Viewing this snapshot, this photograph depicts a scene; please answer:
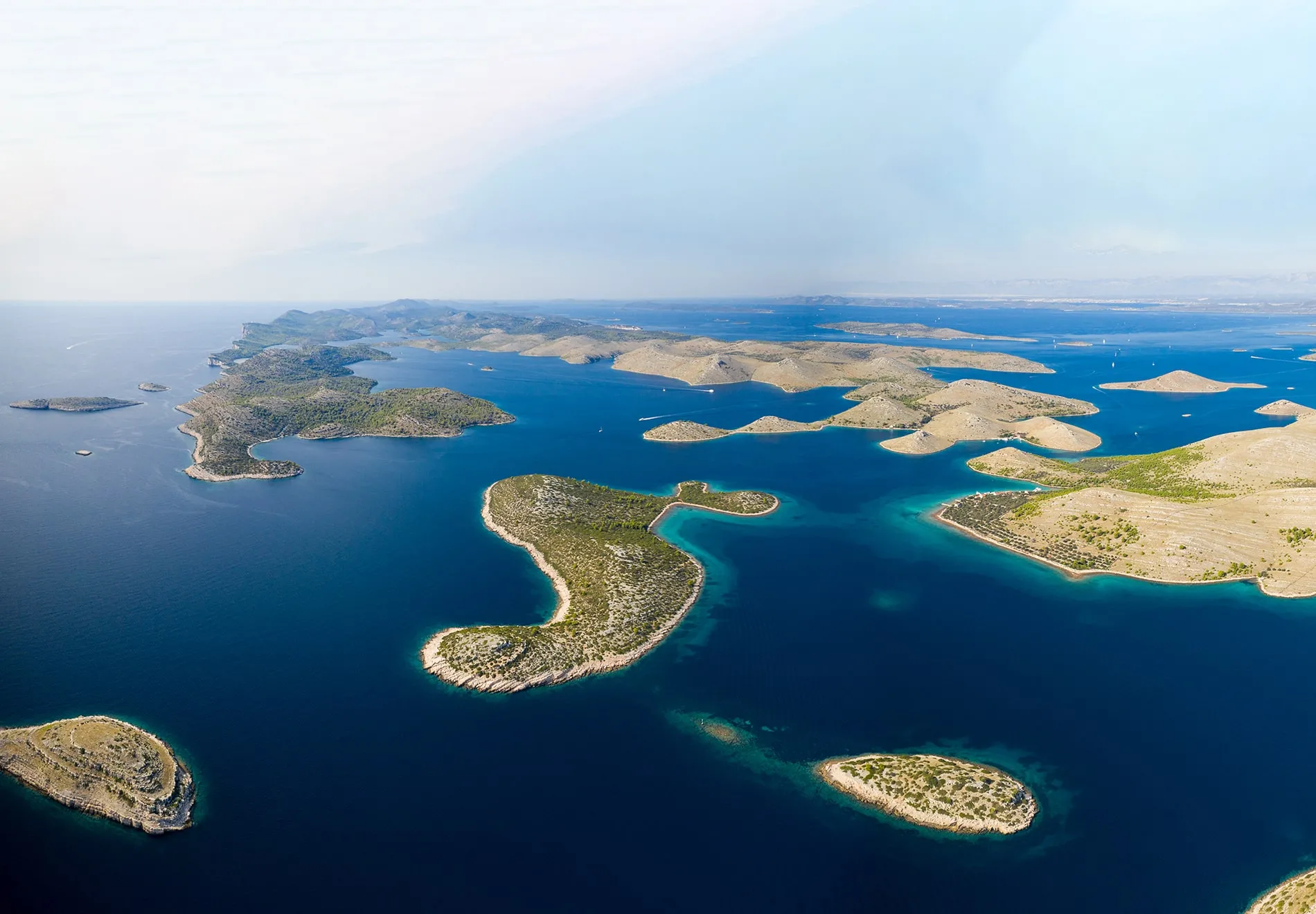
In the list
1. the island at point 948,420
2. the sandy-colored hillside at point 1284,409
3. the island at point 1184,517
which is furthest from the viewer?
the sandy-colored hillside at point 1284,409

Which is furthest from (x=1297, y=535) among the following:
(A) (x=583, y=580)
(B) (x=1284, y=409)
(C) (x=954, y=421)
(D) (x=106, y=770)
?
(B) (x=1284, y=409)

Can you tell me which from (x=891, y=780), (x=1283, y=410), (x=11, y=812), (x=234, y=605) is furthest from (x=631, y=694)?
(x=1283, y=410)

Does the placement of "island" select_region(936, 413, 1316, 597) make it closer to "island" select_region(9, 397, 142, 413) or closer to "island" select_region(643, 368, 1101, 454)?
"island" select_region(643, 368, 1101, 454)

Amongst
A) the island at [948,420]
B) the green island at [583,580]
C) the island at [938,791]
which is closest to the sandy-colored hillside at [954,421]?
the island at [948,420]

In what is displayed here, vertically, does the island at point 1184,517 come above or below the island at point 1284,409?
below

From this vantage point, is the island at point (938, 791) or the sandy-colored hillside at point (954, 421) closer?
the island at point (938, 791)

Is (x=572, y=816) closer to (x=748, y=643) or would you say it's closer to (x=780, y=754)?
(x=780, y=754)

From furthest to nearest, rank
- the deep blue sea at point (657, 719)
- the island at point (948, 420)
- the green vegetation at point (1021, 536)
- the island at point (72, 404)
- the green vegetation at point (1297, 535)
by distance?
the island at point (72, 404) < the island at point (948, 420) < the green vegetation at point (1021, 536) < the green vegetation at point (1297, 535) < the deep blue sea at point (657, 719)

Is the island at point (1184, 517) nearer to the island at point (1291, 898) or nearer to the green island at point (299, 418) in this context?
the island at point (1291, 898)
